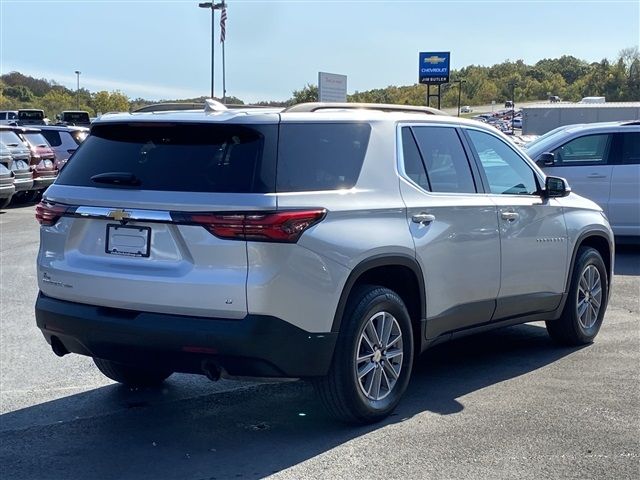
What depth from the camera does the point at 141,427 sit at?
5.14 m

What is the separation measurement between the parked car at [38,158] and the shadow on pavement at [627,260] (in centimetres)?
1312

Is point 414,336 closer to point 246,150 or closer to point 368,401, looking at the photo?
point 368,401

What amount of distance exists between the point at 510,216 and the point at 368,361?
1.81 metres

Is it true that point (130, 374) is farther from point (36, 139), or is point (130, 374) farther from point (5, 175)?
point (36, 139)

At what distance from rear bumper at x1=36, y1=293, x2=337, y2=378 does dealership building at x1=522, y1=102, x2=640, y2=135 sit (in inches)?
1446

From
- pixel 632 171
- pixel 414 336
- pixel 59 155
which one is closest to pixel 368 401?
pixel 414 336

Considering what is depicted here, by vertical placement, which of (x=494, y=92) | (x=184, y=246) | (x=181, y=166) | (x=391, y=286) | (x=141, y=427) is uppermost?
(x=494, y=92)

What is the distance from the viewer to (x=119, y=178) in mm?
4699

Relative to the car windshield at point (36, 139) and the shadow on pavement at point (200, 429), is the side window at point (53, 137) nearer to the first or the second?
the car windshield at point (36, 139)

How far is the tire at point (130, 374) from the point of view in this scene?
18.8ft

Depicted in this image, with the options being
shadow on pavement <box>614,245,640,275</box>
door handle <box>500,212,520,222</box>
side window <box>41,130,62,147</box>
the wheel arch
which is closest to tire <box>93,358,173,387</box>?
the wheel arch

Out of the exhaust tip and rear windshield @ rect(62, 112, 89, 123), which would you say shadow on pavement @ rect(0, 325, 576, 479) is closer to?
the exhaust tip

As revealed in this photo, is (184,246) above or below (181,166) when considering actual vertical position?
below

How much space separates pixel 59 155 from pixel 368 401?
18517mm
